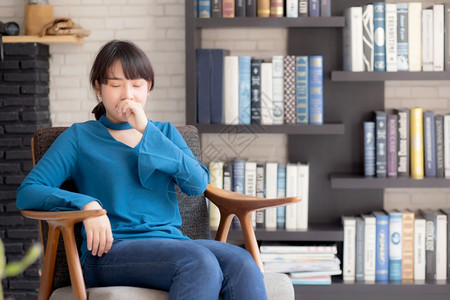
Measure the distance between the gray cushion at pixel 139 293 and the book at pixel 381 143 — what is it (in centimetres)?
132

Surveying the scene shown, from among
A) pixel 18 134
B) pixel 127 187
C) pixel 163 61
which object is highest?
pixel 163 61

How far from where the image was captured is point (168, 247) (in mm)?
1643

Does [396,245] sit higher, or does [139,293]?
[139,293]

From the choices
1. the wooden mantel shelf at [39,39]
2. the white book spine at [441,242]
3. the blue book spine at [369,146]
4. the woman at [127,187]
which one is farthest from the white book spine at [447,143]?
the wooden mantel shelf at [39,39]

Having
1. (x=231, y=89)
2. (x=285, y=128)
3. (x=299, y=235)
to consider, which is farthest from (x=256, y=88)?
(x=299, y=235)

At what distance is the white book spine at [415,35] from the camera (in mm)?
2877

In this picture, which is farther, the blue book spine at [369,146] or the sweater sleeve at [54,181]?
the blue book spine at [369,146]

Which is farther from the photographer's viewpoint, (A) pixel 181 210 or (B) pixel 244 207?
(A) pixel 181 210

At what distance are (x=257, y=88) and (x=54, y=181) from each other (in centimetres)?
137

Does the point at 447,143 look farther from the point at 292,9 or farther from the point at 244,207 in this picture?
the point at 244,207

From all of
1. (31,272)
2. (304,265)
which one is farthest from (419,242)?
(31,272)

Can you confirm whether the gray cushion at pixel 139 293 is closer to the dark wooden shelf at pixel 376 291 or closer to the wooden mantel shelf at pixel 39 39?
the dark wooden shelf at pixel 376 291

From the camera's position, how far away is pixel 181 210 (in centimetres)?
215

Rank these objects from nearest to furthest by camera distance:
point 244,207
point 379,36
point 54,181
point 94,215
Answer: point 94,215, point 54,181, point 244,207, point 379,36
